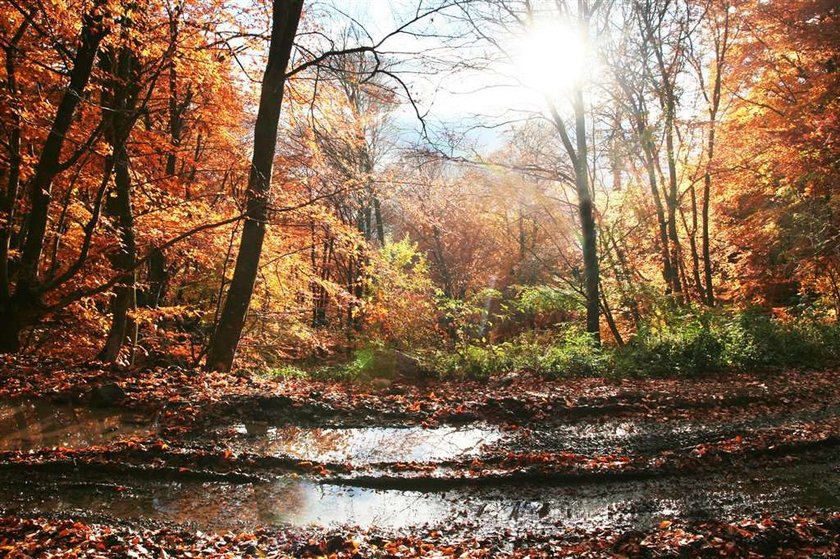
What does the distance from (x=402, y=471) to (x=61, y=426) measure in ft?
12.4

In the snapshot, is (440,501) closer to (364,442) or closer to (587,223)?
(364,442)

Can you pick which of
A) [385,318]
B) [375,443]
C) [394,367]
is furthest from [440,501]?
[385,318]

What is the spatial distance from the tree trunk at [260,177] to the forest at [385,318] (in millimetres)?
51

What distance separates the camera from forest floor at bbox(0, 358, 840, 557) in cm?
392

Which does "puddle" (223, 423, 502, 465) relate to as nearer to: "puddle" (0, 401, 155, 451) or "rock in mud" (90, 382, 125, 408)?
"puddle" (0, 401, 155, 451)

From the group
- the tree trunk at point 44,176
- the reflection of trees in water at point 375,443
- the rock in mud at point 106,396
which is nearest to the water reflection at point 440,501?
the reflection of trees in water at point 375,443

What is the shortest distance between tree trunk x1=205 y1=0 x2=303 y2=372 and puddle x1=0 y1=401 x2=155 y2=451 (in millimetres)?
2864

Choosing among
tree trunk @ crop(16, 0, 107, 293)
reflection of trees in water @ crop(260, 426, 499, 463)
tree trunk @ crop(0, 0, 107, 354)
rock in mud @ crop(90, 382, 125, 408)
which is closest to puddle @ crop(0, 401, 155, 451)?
rock in mud @ crop(90, 382, 125, 408)

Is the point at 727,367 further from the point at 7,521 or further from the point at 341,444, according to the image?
the point at 7,521

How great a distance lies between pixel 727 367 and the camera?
945 cm

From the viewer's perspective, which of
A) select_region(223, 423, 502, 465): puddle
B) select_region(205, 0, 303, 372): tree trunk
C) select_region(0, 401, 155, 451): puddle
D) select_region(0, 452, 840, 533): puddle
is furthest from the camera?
select_region(205, 0, 303, 372): tree trunk

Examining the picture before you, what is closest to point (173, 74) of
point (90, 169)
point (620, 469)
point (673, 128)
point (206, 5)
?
point (206, 5)

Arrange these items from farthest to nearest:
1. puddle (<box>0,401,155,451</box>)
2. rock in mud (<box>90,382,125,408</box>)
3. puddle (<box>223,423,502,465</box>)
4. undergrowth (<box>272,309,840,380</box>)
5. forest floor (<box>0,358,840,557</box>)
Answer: undergrowth (<box>272,309,840,380</box>) → rock in mud (<box>90,382,125,408</box>) → puddle (<box>223,423,502,465</box>) → puddle (<box>0,401,155,451</box>) → forest floor (<box>0,358,840,557</box>)

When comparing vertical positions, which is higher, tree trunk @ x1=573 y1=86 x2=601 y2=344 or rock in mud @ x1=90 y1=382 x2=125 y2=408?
tree trunk @ x1=573 y1=86 x2=601 y2=344
